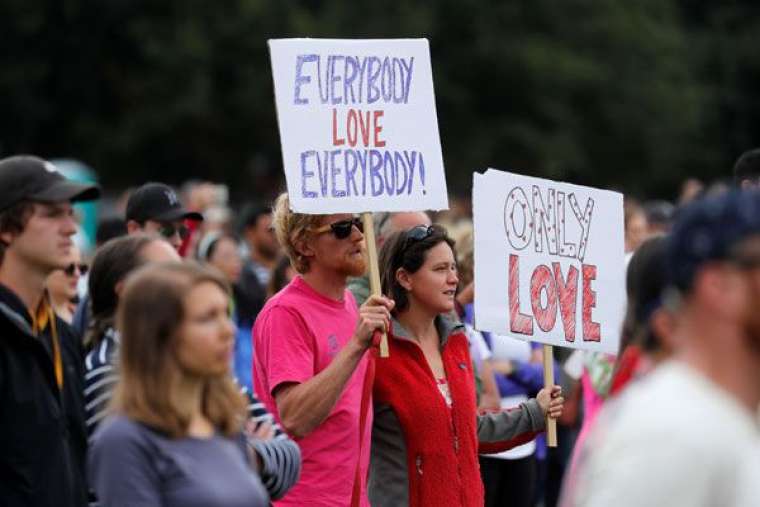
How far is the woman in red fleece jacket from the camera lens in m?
6.09

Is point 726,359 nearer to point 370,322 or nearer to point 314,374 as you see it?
point 370,322

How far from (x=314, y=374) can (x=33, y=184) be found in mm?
1280

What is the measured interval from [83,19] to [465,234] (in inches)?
1174

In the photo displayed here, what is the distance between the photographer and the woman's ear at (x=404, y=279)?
643 cm

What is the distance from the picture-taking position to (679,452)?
303 centimetres

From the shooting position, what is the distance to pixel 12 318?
16.3 feet

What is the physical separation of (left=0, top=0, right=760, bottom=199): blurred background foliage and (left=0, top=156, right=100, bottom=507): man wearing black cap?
29513mm

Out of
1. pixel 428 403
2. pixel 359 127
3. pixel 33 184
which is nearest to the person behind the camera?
pixel 33 184

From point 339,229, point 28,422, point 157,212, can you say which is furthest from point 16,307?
point 157,212

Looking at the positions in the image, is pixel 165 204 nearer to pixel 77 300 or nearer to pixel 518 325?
pixel 77 300

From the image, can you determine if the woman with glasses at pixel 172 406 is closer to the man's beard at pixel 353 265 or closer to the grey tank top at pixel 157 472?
the grey tank top at pixel 157 472

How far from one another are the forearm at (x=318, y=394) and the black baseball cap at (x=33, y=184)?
40.6 inches

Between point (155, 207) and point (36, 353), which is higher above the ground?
point (155, 207)

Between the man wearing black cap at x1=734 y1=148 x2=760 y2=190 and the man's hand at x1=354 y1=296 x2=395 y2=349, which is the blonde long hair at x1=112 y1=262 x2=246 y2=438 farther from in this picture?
the man wearing black cap at x1=734 y1=148 x2=760 y2=190
